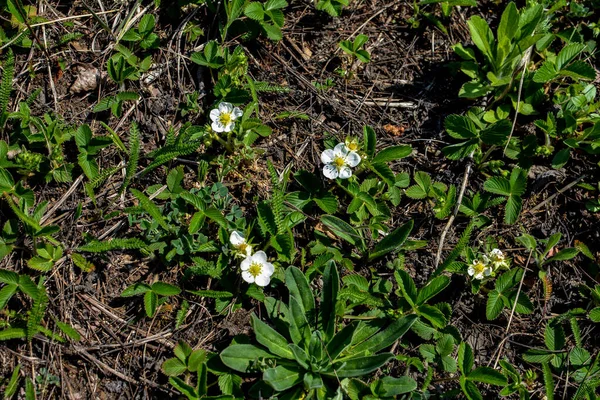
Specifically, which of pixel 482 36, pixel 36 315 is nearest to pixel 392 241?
pixel 482 36

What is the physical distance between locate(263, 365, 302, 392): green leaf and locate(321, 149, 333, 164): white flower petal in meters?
1.05

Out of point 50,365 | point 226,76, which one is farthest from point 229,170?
point 50,365

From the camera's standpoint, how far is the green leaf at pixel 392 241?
2877 mm

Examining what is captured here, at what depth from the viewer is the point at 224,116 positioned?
2994mm

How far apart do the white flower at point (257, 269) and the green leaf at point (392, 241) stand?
1.78ft

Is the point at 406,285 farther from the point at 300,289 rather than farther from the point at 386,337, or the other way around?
the point at 300,289

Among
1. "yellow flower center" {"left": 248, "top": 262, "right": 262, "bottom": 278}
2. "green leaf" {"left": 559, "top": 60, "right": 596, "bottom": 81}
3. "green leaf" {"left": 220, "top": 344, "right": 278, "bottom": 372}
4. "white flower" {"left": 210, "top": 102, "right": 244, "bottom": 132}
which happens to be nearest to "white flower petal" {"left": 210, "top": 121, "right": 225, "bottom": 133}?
"white flower" {"left": 210, "top": 102, "right": 244, "bottom": 132}

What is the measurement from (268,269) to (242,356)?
0.42 metres

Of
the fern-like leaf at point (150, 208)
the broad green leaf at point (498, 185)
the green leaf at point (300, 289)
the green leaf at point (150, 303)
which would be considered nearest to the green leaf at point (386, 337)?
the green leaf at point (300, 289)

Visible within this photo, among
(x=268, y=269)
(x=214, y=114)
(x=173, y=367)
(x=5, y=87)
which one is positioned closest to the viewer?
(x=173, y=367)

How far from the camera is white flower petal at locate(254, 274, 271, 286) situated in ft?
9.10

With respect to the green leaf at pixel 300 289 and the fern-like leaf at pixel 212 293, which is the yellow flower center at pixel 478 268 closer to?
the green leaf at pixel 300 289

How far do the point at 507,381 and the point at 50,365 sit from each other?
7.03 feet

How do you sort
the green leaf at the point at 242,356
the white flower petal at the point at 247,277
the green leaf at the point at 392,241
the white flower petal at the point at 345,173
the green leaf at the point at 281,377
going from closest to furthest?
the green leaf at the point at 281,377
the green leaf at the point at 242,356
the white flower petal at the point at 247,277
the green leaf at the point at 392,241
the white flower petal at the point at 345,173
